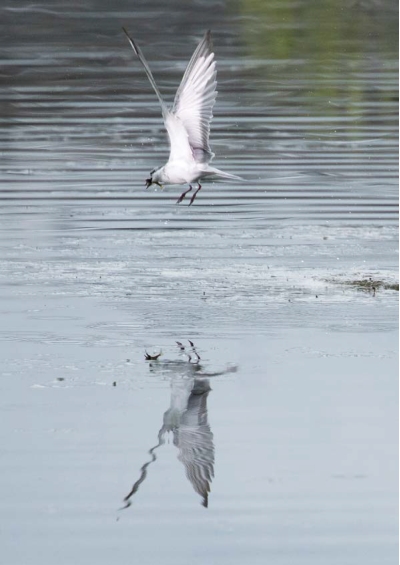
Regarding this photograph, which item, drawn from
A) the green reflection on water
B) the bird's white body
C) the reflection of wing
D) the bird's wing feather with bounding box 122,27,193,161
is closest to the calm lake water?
the reflection of wing

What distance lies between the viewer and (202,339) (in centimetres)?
1044

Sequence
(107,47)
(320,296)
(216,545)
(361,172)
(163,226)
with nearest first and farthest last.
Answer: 1. (216,545)
2. (320,296)
3. (163,226)
4. (361,172)
5. (107,47)

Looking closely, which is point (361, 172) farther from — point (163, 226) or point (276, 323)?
point (276, 323)

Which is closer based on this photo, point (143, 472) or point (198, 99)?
point (143, 472)

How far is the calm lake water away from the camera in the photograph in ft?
24.2

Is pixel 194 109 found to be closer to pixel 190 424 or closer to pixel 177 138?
pixel 177 138

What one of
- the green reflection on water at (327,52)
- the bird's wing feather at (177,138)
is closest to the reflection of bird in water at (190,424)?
the bird's wing feather at (177,138)

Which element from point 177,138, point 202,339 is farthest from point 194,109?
point 202,339

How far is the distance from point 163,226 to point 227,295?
9.93 feet

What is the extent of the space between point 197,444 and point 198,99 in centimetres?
381

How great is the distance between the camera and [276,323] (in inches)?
426

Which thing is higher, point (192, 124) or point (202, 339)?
point (192, 124)

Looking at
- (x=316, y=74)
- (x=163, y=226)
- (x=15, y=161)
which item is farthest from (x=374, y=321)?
(x=316, y=74)

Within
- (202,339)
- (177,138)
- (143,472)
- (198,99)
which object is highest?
(198,99)
